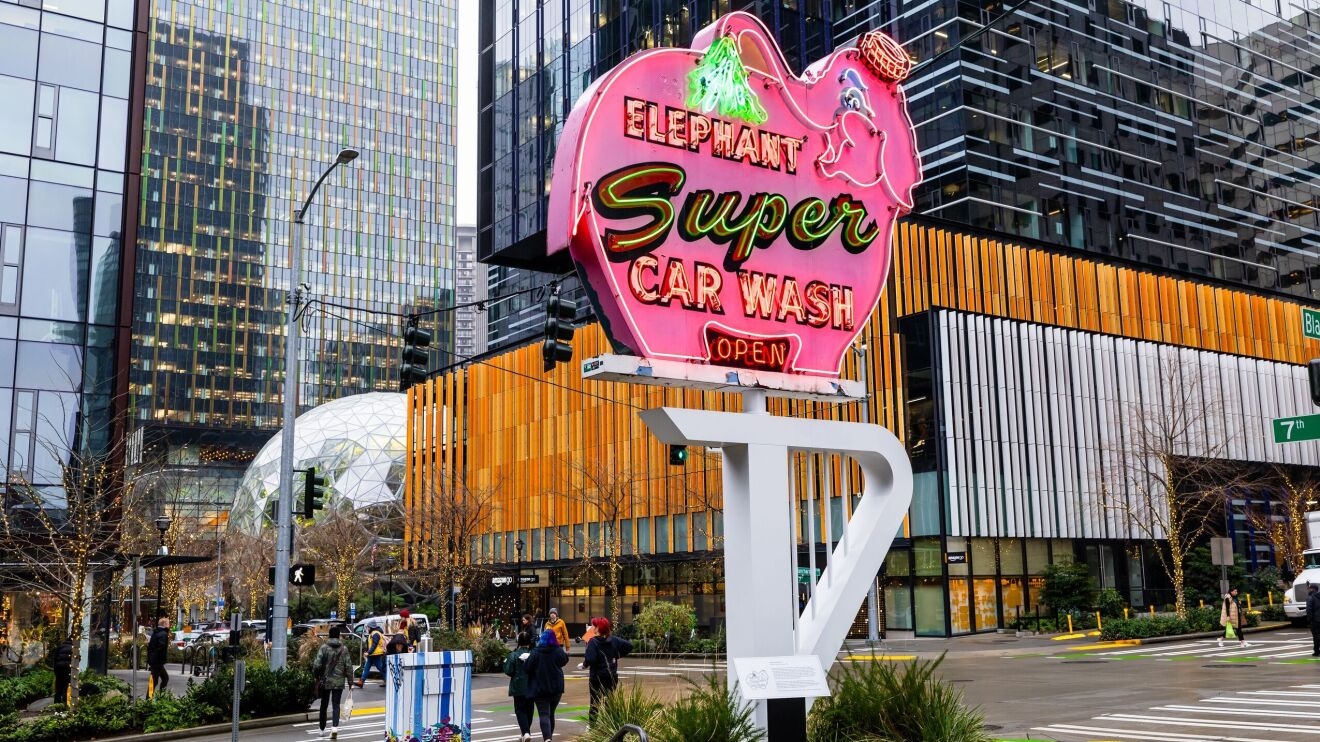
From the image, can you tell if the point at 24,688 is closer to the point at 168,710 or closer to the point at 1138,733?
the point at 168,710

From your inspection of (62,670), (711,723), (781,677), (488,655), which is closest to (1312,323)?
(781,677)

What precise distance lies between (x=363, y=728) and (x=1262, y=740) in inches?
595

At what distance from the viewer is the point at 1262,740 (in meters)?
15.1

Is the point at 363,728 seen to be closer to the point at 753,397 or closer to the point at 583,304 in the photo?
the point at 753,397

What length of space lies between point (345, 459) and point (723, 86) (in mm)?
81593

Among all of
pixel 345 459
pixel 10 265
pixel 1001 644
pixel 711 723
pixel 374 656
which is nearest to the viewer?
pixel 711 723

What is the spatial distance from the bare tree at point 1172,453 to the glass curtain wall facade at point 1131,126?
12089mm

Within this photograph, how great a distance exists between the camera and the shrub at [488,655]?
35.8 m

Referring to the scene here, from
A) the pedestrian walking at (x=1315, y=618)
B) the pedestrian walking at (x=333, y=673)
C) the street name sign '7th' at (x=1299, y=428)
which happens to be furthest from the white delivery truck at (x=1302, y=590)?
the pedestrian walking at (x=333, y=673)

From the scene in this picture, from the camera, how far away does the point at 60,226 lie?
111ft

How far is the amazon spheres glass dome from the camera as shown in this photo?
87.1m

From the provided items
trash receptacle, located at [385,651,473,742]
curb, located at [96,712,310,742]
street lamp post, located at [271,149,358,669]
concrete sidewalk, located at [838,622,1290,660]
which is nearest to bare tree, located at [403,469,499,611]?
concrete sidewalk, located at [838,622,1290,660]

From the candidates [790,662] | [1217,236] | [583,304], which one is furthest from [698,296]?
[1217,236]

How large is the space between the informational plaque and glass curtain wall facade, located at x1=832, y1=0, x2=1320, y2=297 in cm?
4972
